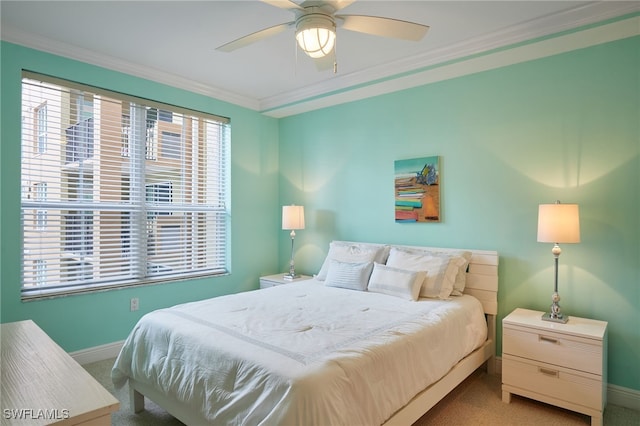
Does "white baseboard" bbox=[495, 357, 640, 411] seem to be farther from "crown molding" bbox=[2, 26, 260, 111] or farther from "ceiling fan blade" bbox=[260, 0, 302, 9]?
"crown molding" bbox=[2, 26, 260, 111]

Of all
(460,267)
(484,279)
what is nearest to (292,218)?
(460,267)

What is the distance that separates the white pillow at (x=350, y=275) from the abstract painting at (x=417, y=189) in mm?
696

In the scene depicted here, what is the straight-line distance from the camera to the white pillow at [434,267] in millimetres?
2927

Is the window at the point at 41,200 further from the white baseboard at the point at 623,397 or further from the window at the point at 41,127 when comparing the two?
the white baseboard at the point at 623,397

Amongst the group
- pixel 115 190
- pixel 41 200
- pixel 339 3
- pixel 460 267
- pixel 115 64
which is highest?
pixel 115 64

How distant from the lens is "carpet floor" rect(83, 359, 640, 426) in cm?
235

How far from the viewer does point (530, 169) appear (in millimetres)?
2971

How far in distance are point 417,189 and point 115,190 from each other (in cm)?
282

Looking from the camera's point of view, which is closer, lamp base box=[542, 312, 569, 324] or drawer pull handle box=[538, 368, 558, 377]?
drawer pull handle box=[538, 368, 558, 377]

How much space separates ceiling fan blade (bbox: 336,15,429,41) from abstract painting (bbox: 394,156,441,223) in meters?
1.56

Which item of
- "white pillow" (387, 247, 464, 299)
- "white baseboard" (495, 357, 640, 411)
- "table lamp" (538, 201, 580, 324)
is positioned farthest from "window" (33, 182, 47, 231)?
"white baseboard" (495, 357, 640, 411)

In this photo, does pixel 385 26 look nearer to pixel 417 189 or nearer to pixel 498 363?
pixel 417 189

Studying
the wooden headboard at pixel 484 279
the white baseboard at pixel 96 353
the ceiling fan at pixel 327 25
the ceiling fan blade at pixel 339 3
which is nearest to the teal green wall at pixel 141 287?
the white baseboard at pixel 96 353

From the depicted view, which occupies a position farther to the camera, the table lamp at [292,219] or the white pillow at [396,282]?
the table lamp at [292,219]
